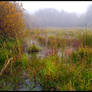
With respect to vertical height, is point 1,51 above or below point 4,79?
above

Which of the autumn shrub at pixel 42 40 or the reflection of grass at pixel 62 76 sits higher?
the reflection of grass at pixel 62 76

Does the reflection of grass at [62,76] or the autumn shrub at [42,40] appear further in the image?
the autumn shrub at [42,40]

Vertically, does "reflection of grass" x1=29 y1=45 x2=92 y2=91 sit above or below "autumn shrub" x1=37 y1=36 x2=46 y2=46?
above

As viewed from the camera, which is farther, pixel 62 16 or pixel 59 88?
pixel 62 16

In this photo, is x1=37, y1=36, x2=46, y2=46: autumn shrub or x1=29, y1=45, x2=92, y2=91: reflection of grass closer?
x1=29, y1=45, x2=92, y2=91: reflection of grass

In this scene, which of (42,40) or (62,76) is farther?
(42,40)

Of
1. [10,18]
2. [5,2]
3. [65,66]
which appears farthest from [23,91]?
[5,2]

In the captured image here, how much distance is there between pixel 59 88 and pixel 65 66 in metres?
0.84

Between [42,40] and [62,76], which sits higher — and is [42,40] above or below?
below

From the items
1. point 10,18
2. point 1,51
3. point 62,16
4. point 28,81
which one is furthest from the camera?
point 62,16

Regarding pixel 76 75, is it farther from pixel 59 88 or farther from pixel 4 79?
pixel 4 79

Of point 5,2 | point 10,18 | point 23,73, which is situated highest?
point 5,2

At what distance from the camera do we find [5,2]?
18.0ft

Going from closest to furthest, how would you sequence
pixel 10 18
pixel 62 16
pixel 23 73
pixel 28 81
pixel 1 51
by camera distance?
1. pixel 28 81
2. pixel 23 73
3. pixel 1 51
4. pixel 10 18
5. pixel 62 16
